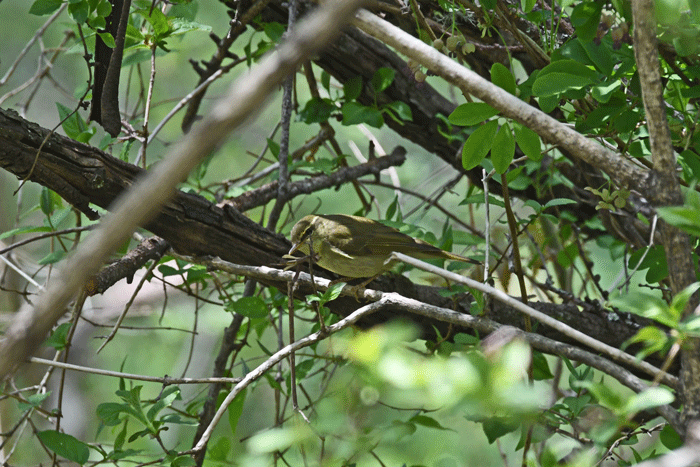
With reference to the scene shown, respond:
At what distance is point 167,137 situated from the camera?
24.7 feet

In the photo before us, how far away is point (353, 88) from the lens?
3.20 m

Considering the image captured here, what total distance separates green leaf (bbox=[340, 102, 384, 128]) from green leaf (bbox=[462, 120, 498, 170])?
1.27m

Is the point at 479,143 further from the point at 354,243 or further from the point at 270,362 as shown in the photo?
the point at 354,243

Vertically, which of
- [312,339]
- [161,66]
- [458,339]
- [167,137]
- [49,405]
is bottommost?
[49,405]

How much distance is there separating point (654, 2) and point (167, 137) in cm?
693

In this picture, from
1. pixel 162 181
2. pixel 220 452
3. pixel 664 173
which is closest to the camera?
pixel 162 181

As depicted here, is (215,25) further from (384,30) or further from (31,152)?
(384,30)

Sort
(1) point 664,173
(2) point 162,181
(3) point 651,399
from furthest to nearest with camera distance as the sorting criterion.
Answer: (1) point 664,173
(3) point 651,399
(2) point 162,181

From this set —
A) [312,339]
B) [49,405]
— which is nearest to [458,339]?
[312,339]

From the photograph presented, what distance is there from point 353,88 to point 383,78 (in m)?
0.19

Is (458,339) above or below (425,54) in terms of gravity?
below

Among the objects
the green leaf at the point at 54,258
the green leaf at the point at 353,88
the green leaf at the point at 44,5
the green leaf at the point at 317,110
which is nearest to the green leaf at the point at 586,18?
the green leaf at the point at 353,88

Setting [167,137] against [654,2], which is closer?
[654,2]

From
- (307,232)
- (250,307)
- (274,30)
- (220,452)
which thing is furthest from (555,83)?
(307,232)
